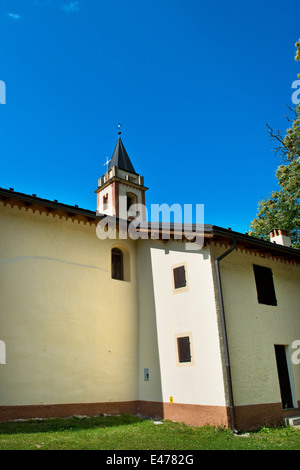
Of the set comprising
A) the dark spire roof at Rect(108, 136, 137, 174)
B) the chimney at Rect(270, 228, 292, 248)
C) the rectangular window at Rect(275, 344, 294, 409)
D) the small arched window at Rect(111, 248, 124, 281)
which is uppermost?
the dark spire roof at Rect(108, 136, 137, 174)

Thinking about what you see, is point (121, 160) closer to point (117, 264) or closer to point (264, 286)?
point (117, 264)

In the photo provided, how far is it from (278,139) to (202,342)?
12.9m

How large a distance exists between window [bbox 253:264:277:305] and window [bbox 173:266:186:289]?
2486 mm

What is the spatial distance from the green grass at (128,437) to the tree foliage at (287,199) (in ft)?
43.0

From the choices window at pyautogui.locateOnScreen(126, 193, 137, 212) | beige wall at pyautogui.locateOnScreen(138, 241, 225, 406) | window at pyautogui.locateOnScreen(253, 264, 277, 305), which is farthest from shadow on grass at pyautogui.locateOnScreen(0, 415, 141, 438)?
window at pyautogui.locateOnScreen(126, 193, 137, 212)

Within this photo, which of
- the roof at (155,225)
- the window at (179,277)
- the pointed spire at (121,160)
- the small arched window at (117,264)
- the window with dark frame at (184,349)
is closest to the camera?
the roof at (155,225)

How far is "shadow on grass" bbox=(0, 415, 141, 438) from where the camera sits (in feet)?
28.1

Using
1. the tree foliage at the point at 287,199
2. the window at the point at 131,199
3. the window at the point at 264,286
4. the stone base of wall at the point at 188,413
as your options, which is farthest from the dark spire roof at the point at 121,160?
the stone base of wall at the point at 188,413

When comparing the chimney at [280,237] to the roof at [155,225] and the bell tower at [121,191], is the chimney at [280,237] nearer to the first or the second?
the roof at [155,225]

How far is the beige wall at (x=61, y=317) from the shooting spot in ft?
32.8

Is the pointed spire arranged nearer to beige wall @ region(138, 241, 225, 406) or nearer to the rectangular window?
beige wall @ region(138, 241, 225, 406)

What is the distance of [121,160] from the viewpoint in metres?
32.4
